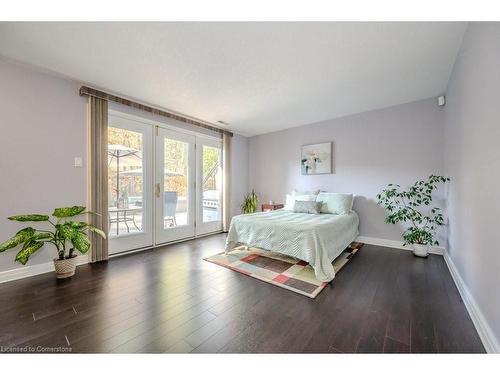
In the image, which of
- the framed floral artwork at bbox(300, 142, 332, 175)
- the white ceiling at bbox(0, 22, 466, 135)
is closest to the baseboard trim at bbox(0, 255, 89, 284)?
the white ceiling at bbox(0, 22, 466, 135)

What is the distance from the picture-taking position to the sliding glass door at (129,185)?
309 centimetres

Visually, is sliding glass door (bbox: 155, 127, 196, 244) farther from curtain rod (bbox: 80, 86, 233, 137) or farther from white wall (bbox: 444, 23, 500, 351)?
white wall (bbox: 444, 23, 500, 351)

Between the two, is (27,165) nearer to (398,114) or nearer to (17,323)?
(17,323)

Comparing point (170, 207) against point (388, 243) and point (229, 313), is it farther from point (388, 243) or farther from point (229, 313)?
point (388, 243)

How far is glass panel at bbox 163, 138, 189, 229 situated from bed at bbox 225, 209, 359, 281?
4.44ft

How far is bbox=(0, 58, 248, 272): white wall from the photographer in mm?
2240

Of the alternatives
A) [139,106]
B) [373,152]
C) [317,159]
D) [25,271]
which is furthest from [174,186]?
[373,152]

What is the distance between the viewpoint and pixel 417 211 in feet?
10.7

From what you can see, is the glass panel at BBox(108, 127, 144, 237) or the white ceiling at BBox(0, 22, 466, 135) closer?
the white ceiling at BBox(0, 22, 466, 135)

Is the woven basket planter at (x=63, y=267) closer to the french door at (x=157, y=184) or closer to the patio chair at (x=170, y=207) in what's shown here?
the french door at (x=157, y=184)

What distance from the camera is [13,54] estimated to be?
6.95 feet

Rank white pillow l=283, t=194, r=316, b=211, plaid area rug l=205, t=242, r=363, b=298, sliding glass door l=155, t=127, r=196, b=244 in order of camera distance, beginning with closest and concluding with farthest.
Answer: plaid area rug l=205, t=242, r=363, b=298 < sliding glass door l=155, t=127, r=196, b=244 < white pillow l=283, t=194, r=316, b=211
